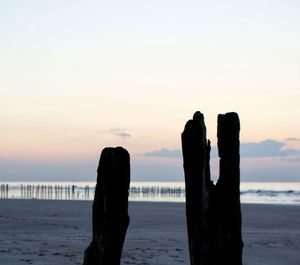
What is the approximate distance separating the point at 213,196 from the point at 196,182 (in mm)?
308

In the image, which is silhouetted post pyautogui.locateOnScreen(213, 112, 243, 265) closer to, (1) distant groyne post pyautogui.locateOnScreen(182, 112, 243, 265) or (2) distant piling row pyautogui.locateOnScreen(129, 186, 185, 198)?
(1) distant groyne post pyautogui.locateOnScreen(182, 112, 243, 265)

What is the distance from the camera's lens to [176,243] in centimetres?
1900

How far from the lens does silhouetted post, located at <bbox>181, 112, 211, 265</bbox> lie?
755cm

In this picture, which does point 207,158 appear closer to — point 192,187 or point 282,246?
point 192,187

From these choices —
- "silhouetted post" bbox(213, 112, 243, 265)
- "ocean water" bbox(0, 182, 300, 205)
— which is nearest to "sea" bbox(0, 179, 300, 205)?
"ocean water" bbox(0, 182, 300, 205)

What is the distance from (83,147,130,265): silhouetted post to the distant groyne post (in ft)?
2.90

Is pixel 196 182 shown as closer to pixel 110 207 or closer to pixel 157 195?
pixel 110 207

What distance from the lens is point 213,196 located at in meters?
7.77

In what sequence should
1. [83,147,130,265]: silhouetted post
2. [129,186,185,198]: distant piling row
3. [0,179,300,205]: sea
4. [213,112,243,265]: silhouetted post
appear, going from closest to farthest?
[213,112,243,265]: silhouetted post, [83,147,130,265]: silhouetted post, [0,179,300,205]: sea, [129,186,185,198]: distant piling row

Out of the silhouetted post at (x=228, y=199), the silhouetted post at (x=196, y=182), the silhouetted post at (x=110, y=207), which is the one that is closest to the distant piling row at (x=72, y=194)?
the silhouetted post at (x=110, y=207)

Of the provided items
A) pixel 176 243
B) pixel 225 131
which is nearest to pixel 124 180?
pixel 225 131

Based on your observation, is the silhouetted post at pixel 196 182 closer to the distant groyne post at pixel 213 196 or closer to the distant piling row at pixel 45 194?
the distant groyne post at pixel 213 196

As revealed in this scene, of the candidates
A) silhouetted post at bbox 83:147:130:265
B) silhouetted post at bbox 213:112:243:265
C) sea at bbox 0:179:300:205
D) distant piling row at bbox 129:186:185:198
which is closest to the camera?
silhouetted post at bbox 213:112:243:265

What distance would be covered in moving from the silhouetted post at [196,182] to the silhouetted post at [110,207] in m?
0.85
